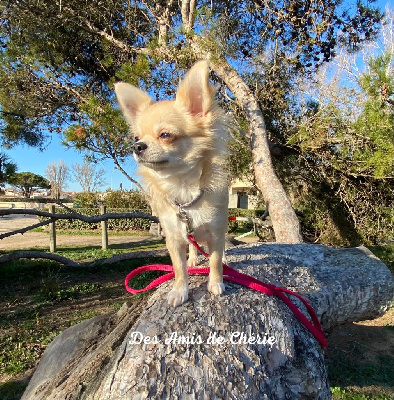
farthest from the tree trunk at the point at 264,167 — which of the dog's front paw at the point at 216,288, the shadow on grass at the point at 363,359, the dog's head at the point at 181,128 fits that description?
the dog's head at the point at 181,128

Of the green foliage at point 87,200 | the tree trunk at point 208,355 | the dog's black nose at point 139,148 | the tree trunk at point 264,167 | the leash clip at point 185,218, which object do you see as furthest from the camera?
the green foliage at point 87,200

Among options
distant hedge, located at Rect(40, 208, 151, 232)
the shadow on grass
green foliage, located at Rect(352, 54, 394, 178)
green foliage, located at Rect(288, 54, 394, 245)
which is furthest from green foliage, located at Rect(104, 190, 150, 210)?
the shadow on grass

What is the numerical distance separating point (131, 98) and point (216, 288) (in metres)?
1.29

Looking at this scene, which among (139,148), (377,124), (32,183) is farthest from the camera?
(32,183)

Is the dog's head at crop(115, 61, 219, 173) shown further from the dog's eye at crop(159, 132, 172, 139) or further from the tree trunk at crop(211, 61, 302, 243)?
the tree trunk at crop(211, 61, 302, 243)

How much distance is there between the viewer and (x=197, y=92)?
168 centimetres

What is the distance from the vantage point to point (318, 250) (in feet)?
9.79

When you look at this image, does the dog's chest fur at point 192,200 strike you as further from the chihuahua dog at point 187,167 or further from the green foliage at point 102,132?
the green foliage at point 102,132

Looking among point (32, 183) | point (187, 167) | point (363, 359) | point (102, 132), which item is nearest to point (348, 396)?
point (363, 359)

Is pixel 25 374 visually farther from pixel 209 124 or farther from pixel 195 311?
pixel 209 124

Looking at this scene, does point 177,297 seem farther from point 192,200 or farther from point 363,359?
point 363,359

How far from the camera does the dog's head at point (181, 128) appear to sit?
60.7 inches

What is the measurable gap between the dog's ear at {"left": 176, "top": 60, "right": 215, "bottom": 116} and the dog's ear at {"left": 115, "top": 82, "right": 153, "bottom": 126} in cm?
30

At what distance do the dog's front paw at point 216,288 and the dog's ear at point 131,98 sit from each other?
3.78 ft
